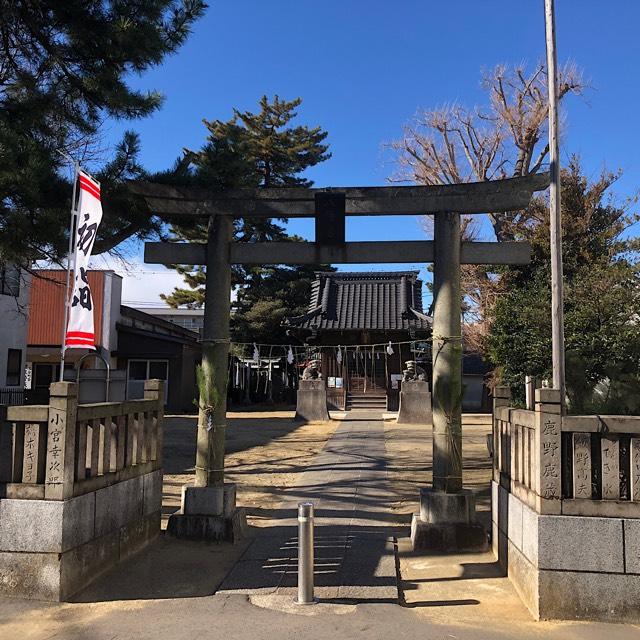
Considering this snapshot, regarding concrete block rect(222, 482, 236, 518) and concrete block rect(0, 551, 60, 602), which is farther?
concrete block rect(222, 482, 236, 518)

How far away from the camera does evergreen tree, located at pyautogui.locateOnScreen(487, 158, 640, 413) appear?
13.4m

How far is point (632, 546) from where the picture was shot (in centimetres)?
455

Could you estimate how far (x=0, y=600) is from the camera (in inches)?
192

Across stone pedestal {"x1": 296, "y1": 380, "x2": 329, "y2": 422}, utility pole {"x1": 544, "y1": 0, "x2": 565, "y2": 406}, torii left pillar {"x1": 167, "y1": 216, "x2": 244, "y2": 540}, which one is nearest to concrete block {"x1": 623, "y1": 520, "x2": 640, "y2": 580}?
utility pole {"x1": 544, "y1": 0, "x2": 565, "y2": 406}

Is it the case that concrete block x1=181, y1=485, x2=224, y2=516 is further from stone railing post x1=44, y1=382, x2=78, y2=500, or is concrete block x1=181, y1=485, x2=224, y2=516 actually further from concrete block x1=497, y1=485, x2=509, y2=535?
concrete block x1=497, y1=485, x2=509, y2=535

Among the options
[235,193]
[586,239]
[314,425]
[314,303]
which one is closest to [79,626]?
[235,193]

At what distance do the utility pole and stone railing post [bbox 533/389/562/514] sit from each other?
1114 mm

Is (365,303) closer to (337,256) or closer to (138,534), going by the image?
(337,256)

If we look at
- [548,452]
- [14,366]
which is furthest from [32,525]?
[14,366]

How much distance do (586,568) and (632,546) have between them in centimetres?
38

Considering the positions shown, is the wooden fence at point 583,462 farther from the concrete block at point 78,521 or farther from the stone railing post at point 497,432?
the concrete block at point 78,521

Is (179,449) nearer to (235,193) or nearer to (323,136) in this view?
(235,193)

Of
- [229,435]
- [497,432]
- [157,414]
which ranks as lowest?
[229,435]

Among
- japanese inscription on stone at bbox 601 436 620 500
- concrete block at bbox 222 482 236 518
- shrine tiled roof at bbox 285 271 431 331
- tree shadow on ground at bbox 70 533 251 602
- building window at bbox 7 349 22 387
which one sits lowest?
tree shadow on ground at bbox 70 533 251 602
